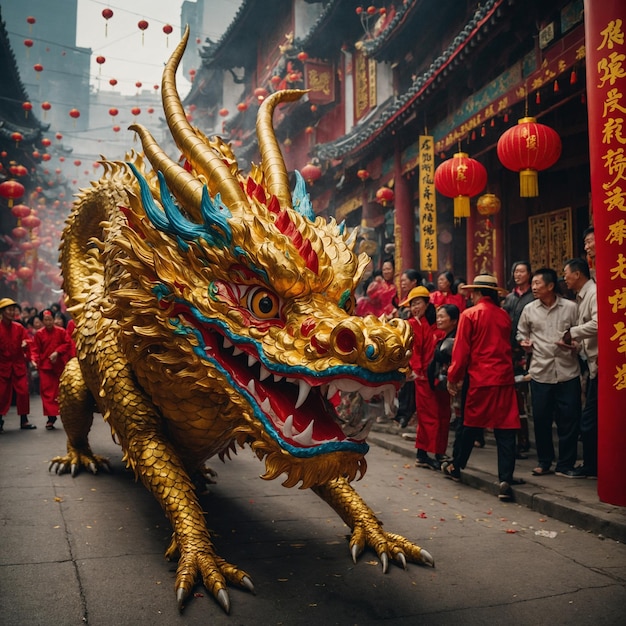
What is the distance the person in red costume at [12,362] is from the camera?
8.44 meters

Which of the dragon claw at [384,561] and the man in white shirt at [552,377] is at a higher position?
the man in white shirt at [552,377]

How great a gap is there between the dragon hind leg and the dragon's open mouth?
2.22 m

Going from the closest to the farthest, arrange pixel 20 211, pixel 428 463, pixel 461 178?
pixel 428 463 < pixel 461 178 < pixel 20 211

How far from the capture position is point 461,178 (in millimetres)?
8195

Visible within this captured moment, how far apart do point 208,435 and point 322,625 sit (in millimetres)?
1135

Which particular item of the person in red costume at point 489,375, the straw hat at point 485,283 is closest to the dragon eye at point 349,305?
the person in red costume at point 489,375

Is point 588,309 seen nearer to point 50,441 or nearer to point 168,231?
point 168,231

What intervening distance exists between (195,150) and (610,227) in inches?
105

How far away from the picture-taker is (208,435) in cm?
333

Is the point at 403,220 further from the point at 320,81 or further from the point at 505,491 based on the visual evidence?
the point at 505,491

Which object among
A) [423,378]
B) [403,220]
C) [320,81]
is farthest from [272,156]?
[320,81]

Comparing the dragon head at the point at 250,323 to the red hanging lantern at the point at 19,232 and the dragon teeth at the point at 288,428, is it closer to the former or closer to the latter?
the dragon teeth at the point at 288,428

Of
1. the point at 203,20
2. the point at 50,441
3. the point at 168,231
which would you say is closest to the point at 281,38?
the point at 50,441

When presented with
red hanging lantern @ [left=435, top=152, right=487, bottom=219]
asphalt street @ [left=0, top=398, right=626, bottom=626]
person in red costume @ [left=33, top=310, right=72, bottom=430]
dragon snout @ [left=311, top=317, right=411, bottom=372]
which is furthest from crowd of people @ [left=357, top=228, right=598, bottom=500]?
person in red costume @ [left=33, top=310, right=72, bottom=430]
